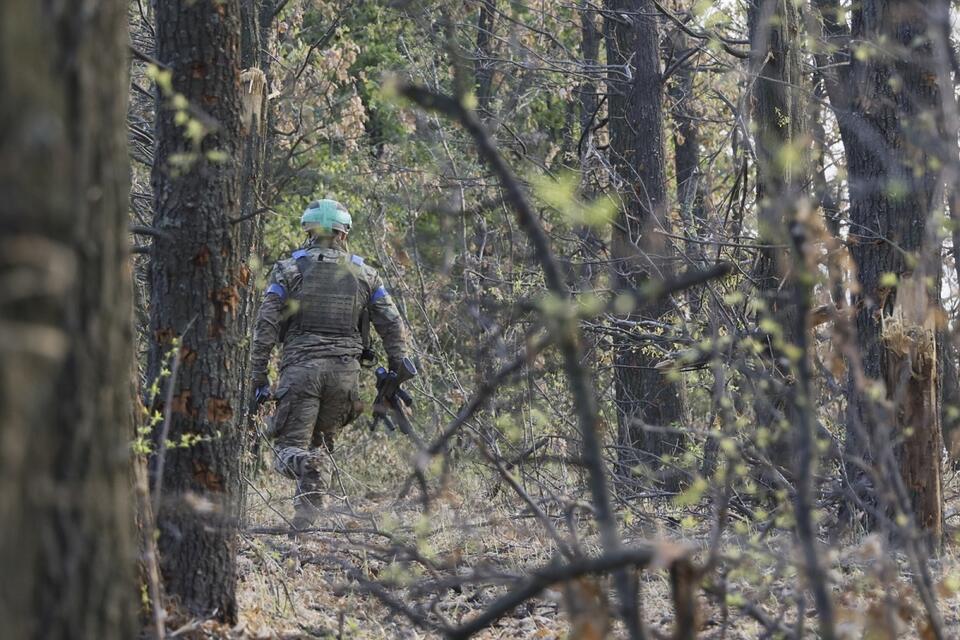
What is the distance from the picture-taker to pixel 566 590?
2387mm

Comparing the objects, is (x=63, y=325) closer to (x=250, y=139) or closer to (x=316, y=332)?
(x=250, y=139)

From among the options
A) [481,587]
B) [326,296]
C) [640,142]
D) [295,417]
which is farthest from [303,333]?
[640,142]

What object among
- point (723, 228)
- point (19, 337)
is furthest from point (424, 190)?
point (19, 337)

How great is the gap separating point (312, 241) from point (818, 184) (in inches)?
143

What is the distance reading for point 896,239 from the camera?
268 inches

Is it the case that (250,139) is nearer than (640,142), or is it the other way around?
(250,139)

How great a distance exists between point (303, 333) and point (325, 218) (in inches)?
34.1

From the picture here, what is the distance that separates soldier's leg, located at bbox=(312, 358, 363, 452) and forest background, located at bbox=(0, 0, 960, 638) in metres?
0.77

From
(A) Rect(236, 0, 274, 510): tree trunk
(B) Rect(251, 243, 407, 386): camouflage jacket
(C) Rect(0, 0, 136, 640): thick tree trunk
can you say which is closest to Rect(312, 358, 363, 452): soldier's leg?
(B) Rect(251, 243, 407, 386): camouflage jacket

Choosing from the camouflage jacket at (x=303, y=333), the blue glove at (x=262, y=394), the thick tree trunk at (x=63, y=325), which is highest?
the camouflage jacket at (x=303, y=333)

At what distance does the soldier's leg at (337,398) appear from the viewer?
8844 millimetres

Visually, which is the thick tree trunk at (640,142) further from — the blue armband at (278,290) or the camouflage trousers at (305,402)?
the blue armband at (278,290)

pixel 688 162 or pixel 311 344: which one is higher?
pixel 688 162

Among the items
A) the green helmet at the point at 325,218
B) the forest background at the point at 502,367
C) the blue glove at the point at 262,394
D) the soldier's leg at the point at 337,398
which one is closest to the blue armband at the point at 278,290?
the green helmet at the point at 325,218
